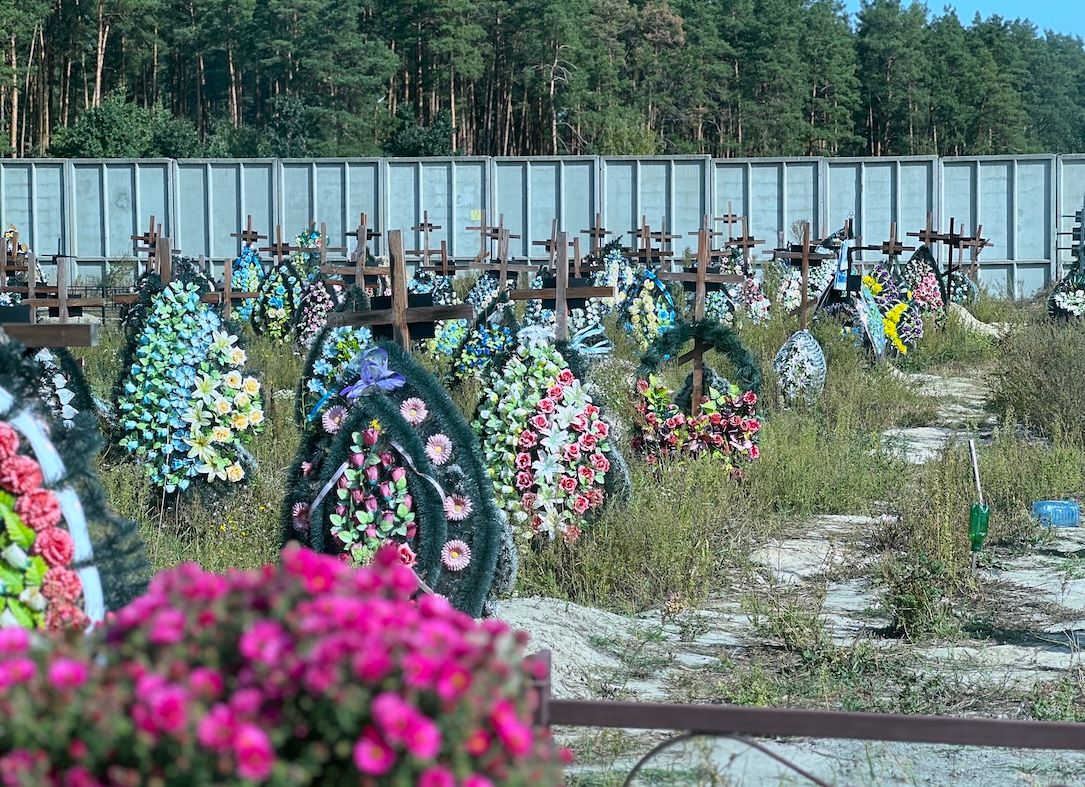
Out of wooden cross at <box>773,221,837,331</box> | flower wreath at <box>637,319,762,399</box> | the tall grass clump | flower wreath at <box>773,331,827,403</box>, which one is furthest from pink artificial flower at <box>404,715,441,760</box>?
wooden cross at <box>773,221,837,331</box>

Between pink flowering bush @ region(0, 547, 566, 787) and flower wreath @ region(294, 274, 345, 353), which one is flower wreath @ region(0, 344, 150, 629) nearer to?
pink flowering bush @ region(0, 547, 566, 787)

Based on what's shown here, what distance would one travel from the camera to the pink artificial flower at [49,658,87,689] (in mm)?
2051

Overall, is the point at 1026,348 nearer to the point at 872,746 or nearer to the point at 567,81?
the point at 872,746

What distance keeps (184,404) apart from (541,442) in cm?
242

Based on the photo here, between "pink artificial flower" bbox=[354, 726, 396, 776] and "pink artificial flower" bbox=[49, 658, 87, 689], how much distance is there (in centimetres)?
37

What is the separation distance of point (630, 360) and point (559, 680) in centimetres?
1080

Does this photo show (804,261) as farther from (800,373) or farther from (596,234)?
(596,234)

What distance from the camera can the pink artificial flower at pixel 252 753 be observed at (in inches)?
77.4

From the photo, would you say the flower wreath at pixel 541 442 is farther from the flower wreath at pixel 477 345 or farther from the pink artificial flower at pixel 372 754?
the pink artificial flower at pixel 372 754

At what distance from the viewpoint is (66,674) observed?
81.0 inches

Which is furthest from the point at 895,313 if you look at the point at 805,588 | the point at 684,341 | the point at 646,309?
the point at 805,588

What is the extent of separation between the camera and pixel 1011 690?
19.4 feet

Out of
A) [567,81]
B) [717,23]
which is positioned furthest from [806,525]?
[717,23]

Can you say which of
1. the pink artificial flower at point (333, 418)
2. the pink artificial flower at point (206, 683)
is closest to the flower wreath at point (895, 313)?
the pink artificial flower at point (333, 418)
